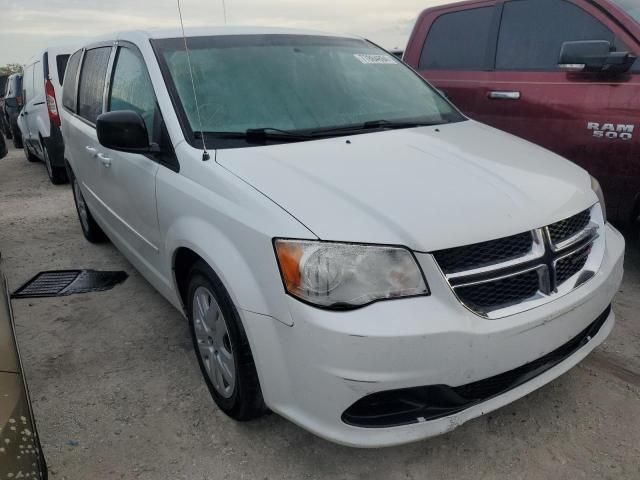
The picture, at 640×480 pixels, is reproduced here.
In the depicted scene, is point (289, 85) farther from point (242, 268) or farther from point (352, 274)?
point (352, 274)

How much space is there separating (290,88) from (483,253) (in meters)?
1.36

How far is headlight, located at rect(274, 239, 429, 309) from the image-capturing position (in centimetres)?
172

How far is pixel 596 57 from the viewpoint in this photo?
10.8 ft

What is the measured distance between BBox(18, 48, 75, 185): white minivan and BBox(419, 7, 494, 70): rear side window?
168 inches

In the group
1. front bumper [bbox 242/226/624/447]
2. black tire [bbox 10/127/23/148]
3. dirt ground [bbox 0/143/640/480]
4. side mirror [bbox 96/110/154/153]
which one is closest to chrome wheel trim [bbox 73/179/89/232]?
dirt ground [bbox 0/143/640/480]

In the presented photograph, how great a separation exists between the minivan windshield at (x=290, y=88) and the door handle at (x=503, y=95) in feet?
3.51

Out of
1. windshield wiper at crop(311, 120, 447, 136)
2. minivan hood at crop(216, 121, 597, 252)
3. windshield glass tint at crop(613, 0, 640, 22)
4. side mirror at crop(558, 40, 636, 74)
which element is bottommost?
minivan hood at crop(216, 121, 597, 252)

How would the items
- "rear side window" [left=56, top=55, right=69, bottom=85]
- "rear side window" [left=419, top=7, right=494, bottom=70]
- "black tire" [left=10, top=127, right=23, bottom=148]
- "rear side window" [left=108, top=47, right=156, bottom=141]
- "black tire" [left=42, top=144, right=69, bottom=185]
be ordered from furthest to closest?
"black tire" [left=10, top=127, right=23, bottom=148]
"black tire" [left=42, top=144, right=69, bottom=185]
"rear side window" [left=56, top=55, right=69, bottom=85]
"rear side window" [left=419, top=7, right=494, bottom=70]
"rear side window" [left=108, top=47, right=156, bottom=141]

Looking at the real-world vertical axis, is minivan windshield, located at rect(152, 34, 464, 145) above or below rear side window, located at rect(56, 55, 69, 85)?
above

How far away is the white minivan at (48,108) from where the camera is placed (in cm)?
671

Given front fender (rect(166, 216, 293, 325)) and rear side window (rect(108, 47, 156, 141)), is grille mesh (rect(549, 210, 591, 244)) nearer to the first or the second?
front fender (rect(166, 216, 293, 325))

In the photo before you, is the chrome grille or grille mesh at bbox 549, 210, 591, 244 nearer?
the chrome grille

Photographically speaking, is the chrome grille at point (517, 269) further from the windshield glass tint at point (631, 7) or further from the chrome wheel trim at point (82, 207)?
the chrome wheel trim at point (82, 207)

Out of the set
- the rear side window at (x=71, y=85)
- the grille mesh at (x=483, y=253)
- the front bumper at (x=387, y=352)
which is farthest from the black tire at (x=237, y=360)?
the rear side window at (x=71, y=85)
